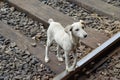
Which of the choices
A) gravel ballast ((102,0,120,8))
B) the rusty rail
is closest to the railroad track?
the rusty rail

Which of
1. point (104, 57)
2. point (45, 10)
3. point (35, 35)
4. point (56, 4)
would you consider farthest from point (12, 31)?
point (104, 57)

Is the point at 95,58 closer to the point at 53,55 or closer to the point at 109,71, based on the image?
the point at 109,71

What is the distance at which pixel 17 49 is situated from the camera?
3.01 metres

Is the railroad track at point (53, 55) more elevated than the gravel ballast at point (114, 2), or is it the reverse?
the gravel ballast at point (114, 2)

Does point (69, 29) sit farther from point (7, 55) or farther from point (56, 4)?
point (56, 4)

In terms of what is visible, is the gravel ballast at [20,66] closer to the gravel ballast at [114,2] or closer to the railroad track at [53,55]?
the railroad track at [53,55]

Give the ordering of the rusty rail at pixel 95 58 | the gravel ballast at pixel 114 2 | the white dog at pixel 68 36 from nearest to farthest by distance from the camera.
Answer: the white dog at pixel 68 36 < the rusty rail at pixel 95 58 < the gravel ballast at pixel 114 2

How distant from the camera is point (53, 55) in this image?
2.85m

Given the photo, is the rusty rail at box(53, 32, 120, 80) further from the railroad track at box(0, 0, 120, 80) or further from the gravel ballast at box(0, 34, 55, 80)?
the gravel ballast at box(0, 34, 55, 80)

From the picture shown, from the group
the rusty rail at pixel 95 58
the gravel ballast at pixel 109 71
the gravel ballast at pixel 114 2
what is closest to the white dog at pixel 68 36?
the rusty rail at pixel 95 58

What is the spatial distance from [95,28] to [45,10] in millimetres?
663

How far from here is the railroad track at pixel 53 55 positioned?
8.82 feet

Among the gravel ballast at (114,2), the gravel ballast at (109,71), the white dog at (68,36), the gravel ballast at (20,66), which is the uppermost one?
the white dog at (68,36)

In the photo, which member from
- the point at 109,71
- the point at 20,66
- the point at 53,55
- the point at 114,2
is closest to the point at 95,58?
the point at 109,71
